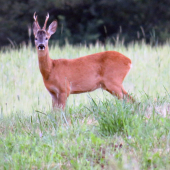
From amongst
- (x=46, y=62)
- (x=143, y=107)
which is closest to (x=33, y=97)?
(x=46, y=62)

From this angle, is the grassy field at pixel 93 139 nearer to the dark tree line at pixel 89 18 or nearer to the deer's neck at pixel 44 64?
the deer's neck at pixel 44 64

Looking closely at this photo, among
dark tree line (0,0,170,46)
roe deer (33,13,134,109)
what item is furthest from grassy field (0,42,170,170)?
dark tree line (0,0,170,46)

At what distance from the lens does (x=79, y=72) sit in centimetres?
591

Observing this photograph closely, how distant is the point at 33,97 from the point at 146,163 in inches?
152

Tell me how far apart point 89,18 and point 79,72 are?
14.2 m

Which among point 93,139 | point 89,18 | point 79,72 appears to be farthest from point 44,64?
point 89,18

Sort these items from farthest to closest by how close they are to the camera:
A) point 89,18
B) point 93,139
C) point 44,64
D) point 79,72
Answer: point 89,18
point 79,72
point 44,64
point 93,139

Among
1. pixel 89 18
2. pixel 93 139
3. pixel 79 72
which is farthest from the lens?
pixel 89 18

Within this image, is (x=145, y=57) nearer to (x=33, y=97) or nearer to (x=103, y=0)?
(x=33, y=97)

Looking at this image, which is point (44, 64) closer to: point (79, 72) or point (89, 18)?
point (79, 72)

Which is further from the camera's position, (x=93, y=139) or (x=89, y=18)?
(x=89, y=18)

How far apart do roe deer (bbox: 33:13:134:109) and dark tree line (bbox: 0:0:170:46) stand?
38.8ft

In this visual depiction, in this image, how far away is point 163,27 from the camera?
60.8ft

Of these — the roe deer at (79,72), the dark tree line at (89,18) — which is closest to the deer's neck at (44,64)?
the roe deer at (79,72)
